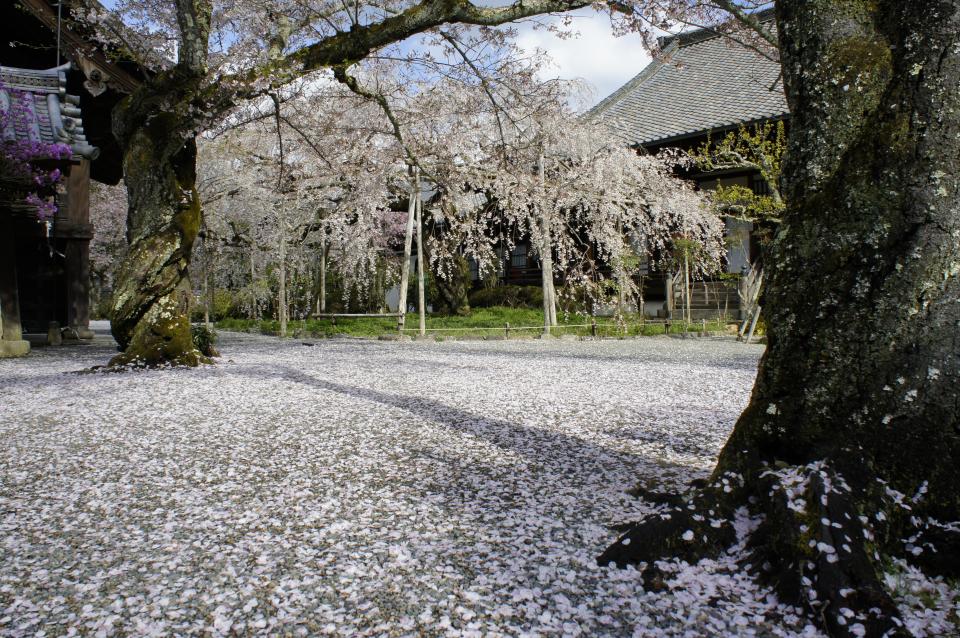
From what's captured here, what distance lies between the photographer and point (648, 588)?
1967mm

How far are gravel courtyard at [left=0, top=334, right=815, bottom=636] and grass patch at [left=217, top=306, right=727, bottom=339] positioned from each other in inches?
314

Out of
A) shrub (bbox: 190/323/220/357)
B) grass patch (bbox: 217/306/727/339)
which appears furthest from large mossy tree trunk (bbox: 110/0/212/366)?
grass patch (bbox: 217/306/727/339)

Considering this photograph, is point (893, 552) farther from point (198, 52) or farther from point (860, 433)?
point (198, 52)

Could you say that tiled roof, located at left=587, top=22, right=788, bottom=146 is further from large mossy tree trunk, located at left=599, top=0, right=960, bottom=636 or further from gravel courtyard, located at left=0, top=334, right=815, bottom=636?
large mossy tree trunk, located at left=599, top=0, right=960, bottom=636

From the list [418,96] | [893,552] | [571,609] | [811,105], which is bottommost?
[571,609]

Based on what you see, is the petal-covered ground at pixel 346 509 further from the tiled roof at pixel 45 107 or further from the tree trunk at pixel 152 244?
the tiled roof at pixel 45 107

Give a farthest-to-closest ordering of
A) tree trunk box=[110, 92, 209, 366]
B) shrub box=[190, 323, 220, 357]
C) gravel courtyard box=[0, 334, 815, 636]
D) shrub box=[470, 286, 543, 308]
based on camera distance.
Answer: shrub box=[470, 286, 543, 308]
shrub box=[190, 323, 220, 357]
tree trunk box=[110, 92, 209, 366]
gravel courtyard box=[0, 334, 815, 636]

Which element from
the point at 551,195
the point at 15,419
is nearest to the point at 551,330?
the point at 551,195

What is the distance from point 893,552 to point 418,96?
43.8 ft

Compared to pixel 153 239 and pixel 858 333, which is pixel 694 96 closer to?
pixel 153 239

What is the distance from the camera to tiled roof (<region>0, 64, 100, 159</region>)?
9164 mm

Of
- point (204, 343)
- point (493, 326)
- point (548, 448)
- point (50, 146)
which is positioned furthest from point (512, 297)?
point (548, 448)

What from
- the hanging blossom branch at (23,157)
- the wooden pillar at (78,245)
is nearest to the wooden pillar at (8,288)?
the hanging blossom branch at (23,157)

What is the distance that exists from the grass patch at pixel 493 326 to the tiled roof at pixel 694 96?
4912mm
